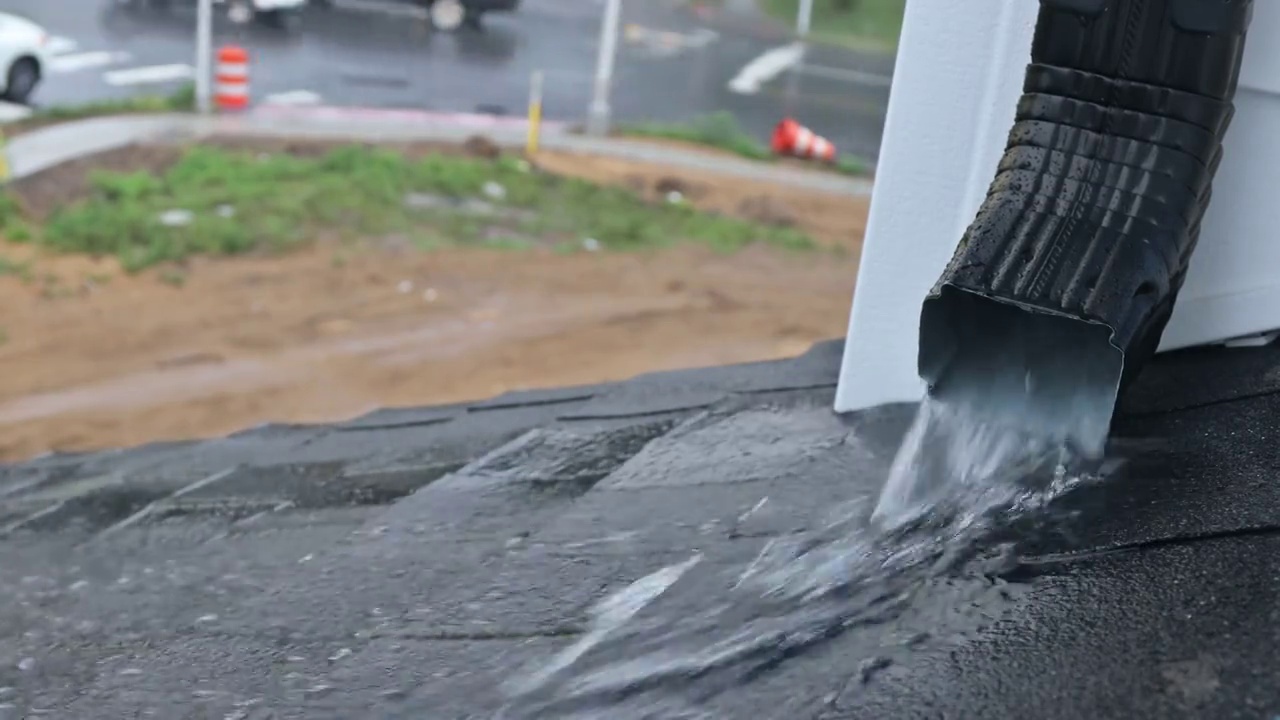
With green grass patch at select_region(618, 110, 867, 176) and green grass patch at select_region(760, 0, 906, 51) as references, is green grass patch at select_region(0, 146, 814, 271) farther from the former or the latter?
green grass patch at select_region(760, 0, 906, 51)

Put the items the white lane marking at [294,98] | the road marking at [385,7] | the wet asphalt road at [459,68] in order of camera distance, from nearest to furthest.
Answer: the white lane marking at [294,98]
the wet asphalt road at [459,68]
the road marking at [385,7]

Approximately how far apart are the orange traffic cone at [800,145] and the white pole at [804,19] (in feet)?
36.6

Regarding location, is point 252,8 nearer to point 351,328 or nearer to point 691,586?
point 351,328

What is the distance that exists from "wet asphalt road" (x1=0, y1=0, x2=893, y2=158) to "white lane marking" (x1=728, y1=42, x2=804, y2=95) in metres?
0.21

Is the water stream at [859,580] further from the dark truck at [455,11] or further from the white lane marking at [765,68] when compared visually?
the dark truck at [455,11]

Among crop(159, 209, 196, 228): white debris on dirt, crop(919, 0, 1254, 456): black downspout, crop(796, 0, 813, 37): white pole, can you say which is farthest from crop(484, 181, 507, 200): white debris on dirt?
crop(796, 0, 813, 37): white pole

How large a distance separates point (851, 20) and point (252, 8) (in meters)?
15.0

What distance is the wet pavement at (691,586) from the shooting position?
1.92 metres

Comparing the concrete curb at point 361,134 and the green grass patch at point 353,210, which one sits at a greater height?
the concrete curb at point 361,134

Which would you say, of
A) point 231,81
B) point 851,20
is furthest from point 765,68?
point 231,81

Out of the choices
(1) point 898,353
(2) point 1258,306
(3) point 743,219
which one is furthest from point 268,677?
(3) point 743,219

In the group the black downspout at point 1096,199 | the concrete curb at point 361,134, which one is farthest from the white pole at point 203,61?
the black downspout at point 1096,199

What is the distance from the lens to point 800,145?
17609mm

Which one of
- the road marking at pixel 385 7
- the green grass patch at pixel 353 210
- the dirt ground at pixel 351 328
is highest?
the road marking at pixel 385 7
